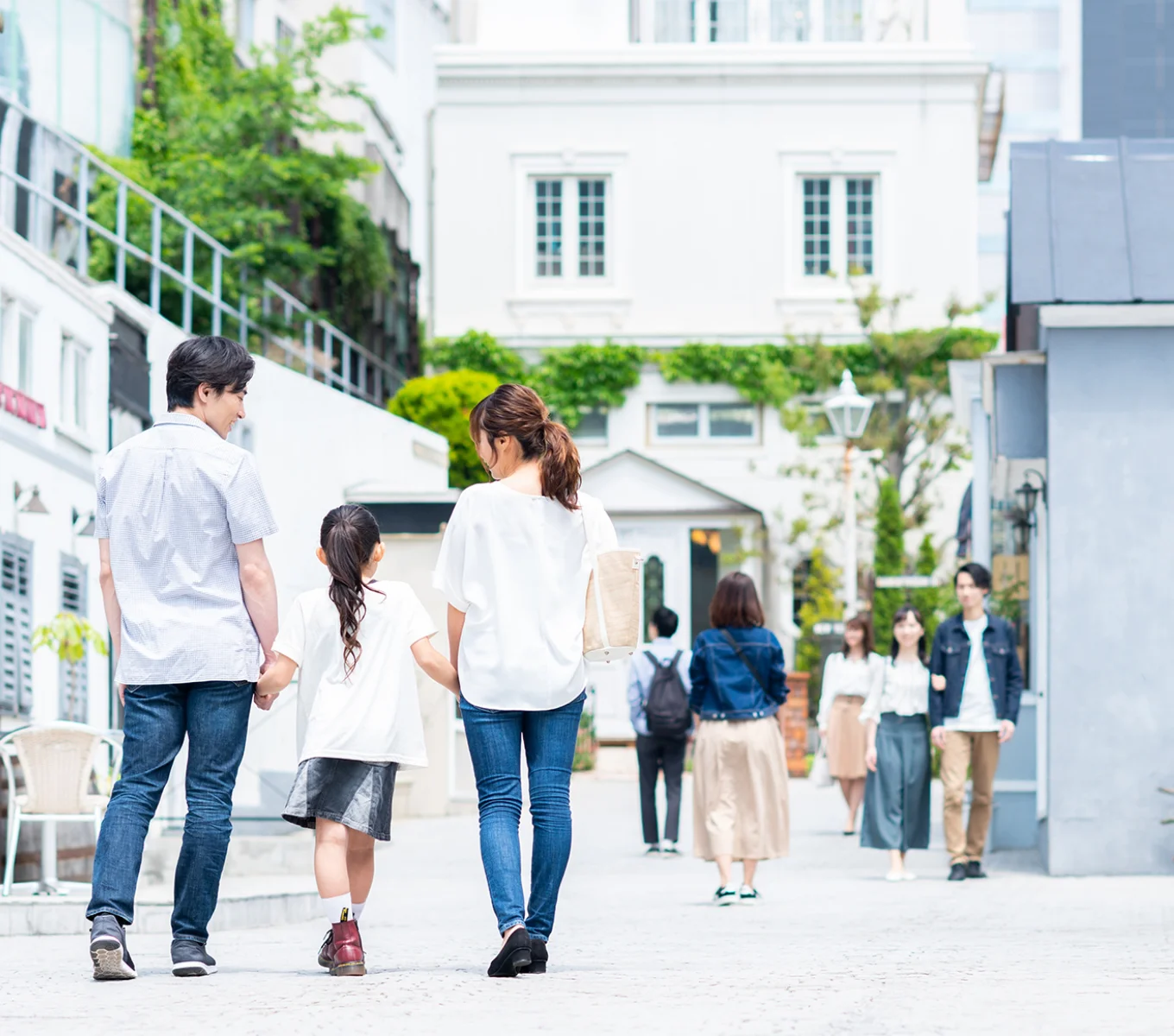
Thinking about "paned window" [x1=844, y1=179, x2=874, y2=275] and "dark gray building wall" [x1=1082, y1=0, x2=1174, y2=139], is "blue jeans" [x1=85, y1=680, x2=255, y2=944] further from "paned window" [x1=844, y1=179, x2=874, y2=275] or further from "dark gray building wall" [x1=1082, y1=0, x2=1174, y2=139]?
"dark gray building wall" [x1=1082, y1=0, x2=1174, y2=139]

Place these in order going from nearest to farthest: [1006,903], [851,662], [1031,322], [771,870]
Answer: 1. [1006,903]
2. [771,870]
3. [1031,322]
4. [851,662]

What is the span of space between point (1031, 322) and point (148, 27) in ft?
53.0

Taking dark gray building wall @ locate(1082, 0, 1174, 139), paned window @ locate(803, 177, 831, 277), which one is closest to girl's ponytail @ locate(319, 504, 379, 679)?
paned window @ locate(803, 177, 831, 277)

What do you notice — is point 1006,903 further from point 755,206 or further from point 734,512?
point 755,206

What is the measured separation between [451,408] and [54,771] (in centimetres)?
1960

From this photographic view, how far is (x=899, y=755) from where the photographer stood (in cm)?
1294

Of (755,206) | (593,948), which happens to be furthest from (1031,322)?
(755,206)

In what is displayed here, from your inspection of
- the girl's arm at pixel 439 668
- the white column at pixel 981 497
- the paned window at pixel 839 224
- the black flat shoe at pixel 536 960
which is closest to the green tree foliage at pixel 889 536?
the paned window at pixel 839 224

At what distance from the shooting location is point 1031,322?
49.3 ft

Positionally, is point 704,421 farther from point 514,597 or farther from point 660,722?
point 514,597

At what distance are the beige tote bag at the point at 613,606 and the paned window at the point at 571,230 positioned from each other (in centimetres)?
2740

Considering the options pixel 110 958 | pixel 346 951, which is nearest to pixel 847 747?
pixel 346 951

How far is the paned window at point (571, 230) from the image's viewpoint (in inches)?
1334

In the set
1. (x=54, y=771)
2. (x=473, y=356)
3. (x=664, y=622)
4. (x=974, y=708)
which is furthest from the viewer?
(x=473, y=356)
